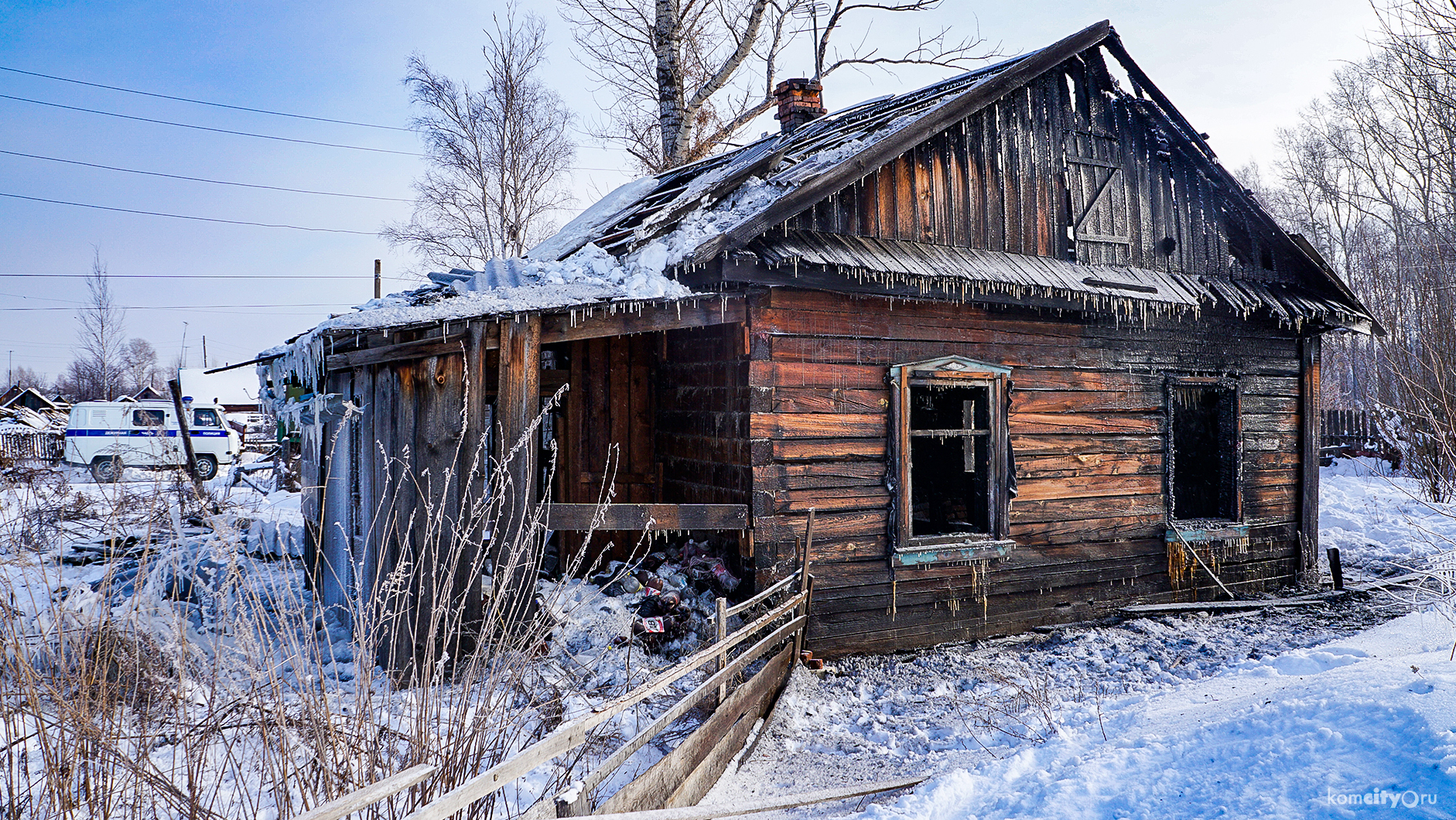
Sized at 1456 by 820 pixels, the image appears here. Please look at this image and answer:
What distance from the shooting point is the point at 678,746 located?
3746 millimetres

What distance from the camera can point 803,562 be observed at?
6543 millimetres

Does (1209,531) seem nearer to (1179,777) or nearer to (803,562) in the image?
(803,562)

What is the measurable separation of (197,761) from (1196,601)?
30.2ft

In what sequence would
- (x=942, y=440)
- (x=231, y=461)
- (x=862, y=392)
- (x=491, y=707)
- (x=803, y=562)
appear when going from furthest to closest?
1. (x=231, y=461)
2. (x=942, y=440)
3. (x=862, y=392)
4. (x=803, y=562)
5. (x=491, y=707)

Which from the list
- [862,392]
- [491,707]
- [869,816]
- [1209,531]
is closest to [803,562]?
[862,392]

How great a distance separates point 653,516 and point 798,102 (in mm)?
6440

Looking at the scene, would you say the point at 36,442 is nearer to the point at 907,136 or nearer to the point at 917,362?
the point at 917,362

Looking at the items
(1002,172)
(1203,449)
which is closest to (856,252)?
(1002,172)

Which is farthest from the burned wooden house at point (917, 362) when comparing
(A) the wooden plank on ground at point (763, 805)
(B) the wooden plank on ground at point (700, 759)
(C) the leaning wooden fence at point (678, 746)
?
(A) the wooden plank on ground at point (763, 805)

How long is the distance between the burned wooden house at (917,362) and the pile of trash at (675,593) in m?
0.36

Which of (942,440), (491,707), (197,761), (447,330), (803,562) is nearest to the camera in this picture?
(197,761)

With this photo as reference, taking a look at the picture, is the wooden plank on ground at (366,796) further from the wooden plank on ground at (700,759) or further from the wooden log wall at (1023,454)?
the wooden log wall at (1023,454)

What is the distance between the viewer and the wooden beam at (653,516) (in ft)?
18.4

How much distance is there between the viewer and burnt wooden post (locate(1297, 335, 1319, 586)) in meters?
9.52
